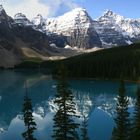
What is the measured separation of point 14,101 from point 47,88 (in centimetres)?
4091

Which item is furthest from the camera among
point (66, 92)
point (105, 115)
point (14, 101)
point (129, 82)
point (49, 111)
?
point (129, 82)

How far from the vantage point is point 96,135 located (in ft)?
250

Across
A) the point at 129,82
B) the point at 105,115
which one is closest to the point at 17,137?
the point at 105,115

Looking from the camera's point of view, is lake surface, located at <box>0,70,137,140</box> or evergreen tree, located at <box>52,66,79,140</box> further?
lake surface, located at <box>0,70,137,140</box>

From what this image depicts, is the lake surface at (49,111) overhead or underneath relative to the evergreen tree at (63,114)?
underneath

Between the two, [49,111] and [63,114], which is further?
[49,111]

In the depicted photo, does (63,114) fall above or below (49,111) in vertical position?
above

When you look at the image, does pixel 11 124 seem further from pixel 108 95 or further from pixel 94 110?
pixel 108 95

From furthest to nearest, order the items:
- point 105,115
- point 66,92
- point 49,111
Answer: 1. point 49,111
2. point 105,115
3. point 66,92

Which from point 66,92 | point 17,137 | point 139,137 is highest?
point 66,92

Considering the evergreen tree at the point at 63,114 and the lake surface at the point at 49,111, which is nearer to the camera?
the evergreen tree at the point at 63,114

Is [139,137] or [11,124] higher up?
Answer: [139,137]

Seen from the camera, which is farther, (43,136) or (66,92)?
(43,136)

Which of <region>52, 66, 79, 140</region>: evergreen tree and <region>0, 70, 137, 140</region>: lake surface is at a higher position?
<region>52, 66, 79, 140</region>: evergreen tree
